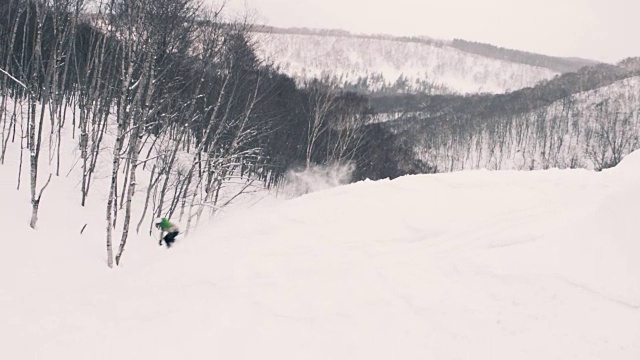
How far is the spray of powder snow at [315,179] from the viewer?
115 feet

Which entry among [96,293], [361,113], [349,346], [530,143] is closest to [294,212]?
[96,293]

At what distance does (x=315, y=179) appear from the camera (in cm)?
3581

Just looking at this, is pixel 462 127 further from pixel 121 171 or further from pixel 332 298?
pixel 332 298

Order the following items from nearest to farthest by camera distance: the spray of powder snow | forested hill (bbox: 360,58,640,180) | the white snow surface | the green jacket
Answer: the white snow surface < the green jacket < the spray of powder snow < forested hill (bbox: 360,58,640,180)

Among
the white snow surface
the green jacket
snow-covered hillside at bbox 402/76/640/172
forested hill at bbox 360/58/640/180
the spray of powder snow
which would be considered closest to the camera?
the white snow surface

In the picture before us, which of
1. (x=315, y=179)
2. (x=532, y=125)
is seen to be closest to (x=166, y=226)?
(x=315, y=179)

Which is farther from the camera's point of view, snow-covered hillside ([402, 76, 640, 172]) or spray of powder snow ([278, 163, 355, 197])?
snow-covered hillside ([402, 76, 640, 172])

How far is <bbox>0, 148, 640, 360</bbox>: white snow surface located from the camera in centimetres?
589

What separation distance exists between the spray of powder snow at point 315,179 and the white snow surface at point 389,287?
23.8 m

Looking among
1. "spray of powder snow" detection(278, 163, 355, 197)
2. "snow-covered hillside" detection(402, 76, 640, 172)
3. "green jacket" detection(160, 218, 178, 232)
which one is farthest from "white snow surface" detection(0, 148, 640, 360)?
"snow-covered hillside" detection(402, 76, 640, 172)

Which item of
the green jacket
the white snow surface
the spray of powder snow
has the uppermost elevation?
the white snow surface

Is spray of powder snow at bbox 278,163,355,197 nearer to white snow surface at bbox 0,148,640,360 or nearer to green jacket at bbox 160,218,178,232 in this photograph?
green jacket at bbox 160,218,178,232

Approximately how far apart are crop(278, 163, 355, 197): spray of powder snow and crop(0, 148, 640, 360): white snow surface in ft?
78.1

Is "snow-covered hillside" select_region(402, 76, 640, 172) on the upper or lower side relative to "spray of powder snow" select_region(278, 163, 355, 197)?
upper
